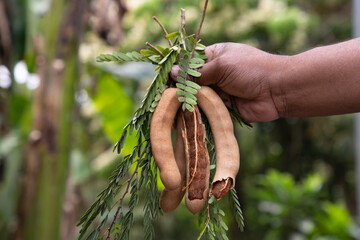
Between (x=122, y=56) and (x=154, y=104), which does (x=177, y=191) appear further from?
(x=122, y=56)

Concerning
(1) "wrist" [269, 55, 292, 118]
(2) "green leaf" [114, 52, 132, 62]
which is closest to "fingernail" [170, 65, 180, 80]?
(2) "green leaf" [114, 52, 132, 62]

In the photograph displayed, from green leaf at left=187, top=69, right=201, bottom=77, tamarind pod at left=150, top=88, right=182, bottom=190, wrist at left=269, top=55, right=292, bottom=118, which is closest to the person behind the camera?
tamarind pod at left=150, top=88, right=182, bottom=190

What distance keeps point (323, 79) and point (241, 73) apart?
19cm

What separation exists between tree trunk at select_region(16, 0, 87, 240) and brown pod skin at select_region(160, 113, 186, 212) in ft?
5.45

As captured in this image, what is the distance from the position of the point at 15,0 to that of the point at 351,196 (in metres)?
6.70

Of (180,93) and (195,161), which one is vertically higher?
(180,93)

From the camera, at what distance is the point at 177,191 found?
0.98 metres

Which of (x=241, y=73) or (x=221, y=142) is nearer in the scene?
(x=221, y=142)

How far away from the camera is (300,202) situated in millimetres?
5016

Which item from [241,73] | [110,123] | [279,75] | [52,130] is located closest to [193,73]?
[241,73]

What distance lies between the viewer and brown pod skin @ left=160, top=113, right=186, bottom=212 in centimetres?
99

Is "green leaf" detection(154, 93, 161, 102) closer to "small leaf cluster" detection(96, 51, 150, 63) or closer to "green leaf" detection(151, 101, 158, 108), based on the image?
"green leaf" detection(151, 101, 158, 108)

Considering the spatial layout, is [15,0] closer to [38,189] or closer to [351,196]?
[38,189]

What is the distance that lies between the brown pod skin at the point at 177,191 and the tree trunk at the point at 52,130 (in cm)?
166
